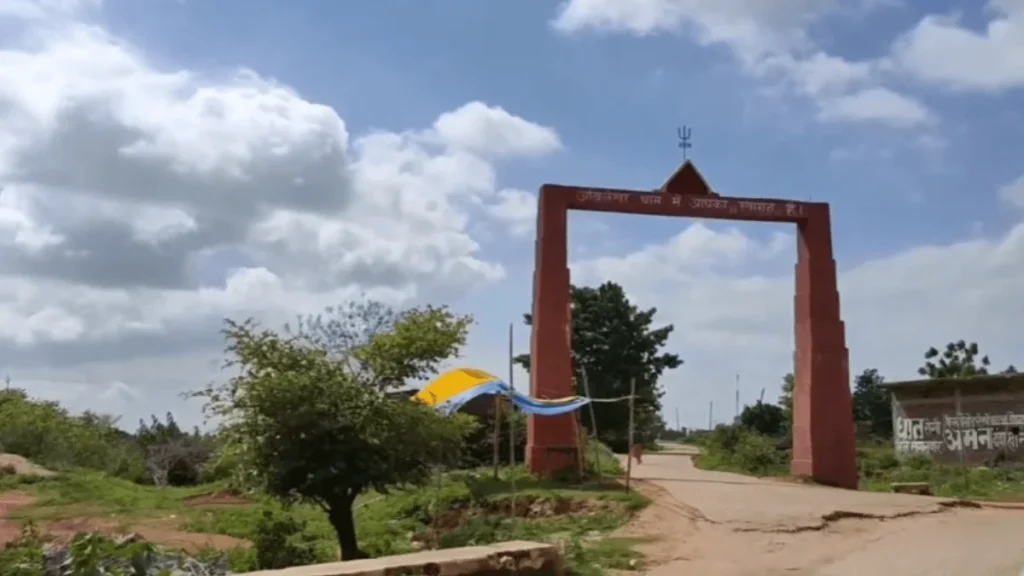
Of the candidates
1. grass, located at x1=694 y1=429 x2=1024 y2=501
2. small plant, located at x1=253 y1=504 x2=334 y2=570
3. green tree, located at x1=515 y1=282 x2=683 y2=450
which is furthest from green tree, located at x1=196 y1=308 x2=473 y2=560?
green tree, located at x1=515 y1=282 x2=683 y2=450

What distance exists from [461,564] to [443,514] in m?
8.53

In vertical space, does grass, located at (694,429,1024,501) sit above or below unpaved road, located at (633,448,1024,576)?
above

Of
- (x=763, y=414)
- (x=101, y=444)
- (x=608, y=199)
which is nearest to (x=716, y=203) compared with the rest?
(x=608, y=199)

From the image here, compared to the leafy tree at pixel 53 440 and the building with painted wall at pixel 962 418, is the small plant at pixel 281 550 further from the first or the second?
the building with painted wall at pixel 962 418

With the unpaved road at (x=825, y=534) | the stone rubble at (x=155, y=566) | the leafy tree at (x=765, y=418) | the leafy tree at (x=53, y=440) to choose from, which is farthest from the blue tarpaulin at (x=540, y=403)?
the leafy tree at (x=765, y=418)

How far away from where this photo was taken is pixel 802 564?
38.1 ft

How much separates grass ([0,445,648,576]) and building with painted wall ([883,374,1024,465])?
47.5 feet

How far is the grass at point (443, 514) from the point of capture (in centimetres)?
1317

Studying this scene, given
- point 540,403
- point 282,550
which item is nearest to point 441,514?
point 540,403

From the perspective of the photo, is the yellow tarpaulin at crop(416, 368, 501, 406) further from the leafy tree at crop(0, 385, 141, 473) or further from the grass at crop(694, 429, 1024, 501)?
the leafy tree at crop(0, 385, 141, 473)

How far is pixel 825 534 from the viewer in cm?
1386

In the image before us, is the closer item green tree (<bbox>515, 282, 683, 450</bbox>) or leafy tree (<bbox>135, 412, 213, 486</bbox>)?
leafy tree (<bbox>135, 412, 213, 486</bbox>)

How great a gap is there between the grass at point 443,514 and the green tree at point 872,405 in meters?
43.2

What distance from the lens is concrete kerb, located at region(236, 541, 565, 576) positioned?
27.4 feet
